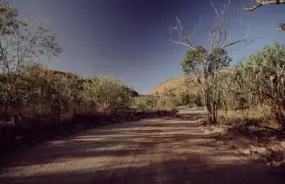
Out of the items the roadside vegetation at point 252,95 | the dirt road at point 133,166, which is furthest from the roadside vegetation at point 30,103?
the roadside vegetation at point 252,95

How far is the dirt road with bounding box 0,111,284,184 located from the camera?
535cm

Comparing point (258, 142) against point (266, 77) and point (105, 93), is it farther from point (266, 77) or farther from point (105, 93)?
point (105, 93)

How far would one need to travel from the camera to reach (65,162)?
267 inches

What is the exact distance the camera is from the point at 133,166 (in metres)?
6.29

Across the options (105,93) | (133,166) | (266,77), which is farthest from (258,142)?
(105,93)

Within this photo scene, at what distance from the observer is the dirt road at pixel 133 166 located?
5.35 metres

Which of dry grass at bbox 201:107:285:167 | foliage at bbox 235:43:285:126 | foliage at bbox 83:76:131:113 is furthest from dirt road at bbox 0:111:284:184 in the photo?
foliage at bbox 83:76:131:113

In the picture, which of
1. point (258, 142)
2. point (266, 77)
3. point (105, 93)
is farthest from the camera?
point (105, 93)

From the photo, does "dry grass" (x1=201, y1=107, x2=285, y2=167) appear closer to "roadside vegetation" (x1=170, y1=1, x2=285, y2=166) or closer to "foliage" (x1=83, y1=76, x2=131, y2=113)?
"roadside vegetation" (x1=170, y1=1, x2=285, y2=166)

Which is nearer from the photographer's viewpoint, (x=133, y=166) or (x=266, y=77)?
(x=133, y=166)

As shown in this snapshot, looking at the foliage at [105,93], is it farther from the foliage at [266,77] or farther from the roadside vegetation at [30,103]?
the foliage at [266,77]

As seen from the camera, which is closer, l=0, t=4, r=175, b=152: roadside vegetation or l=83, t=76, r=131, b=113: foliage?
l=0, t=4, r=175, b=152: roadside vegetation

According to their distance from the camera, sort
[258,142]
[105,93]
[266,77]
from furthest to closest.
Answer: [105,93]
[266,77]
[258,142]

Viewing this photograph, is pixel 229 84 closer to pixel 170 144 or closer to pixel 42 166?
pixel 170 144
